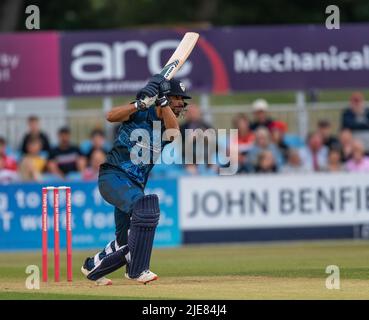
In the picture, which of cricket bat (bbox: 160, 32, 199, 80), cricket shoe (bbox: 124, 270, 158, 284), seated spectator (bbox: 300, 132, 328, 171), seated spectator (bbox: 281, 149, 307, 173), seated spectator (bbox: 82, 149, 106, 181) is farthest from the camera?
seated spectator (bbox: 300, 132, 328, 171)

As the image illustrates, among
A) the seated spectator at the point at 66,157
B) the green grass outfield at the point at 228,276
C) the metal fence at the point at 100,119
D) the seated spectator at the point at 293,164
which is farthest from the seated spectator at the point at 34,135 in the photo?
the seated spectator at the point at 293,164

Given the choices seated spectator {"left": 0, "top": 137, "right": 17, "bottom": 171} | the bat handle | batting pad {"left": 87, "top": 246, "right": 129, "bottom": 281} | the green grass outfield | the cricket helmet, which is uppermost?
the cricket helmet

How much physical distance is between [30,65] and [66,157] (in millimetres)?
2097

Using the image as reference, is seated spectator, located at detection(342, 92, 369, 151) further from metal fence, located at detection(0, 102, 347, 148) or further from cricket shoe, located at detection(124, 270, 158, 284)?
cricket shoe, located at detection(124, 270, 158, 284)

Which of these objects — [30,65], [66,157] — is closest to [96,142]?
[66,157]

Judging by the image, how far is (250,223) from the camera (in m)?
18.9

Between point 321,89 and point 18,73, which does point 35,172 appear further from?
point 321,89

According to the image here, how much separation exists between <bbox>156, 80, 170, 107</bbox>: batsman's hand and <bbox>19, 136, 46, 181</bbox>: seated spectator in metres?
8.13

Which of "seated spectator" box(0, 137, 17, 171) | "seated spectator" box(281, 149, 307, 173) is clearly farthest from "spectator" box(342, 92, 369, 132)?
"seated spectator" box(0, 137, 17, 171)

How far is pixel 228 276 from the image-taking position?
1223cm

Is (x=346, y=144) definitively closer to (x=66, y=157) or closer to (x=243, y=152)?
(x=243, y=152)

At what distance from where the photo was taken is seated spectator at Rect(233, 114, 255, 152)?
19.5 m

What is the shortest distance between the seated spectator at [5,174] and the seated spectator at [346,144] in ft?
17.0

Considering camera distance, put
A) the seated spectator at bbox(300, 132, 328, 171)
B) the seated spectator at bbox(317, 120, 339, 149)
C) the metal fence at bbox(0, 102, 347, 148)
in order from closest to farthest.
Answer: the seated spectator at bbox(300, 132, 328, 171), the seated spectator at bbox(317, 120, 339, 149), the metal fence at bbox(0, 102, 347, 148)
